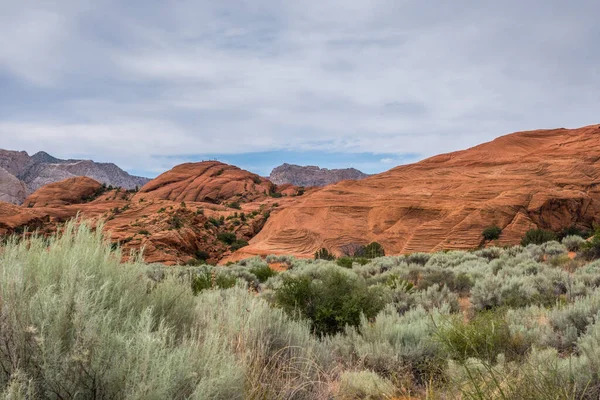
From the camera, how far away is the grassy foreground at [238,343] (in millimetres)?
2166

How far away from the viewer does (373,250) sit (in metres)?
29.0

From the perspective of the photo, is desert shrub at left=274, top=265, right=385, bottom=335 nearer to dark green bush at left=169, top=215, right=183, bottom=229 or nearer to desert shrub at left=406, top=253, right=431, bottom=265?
desert shrub at left=406, top=253, right=431, bottom=265

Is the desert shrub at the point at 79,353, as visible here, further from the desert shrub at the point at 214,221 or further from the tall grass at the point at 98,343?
the desert shrub at the point at 214,221

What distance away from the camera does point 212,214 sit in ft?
155

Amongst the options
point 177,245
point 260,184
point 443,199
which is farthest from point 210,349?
point 260,184

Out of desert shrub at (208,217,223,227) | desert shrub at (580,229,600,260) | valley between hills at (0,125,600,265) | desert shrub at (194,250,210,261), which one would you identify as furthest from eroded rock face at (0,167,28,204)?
desert shrub at (580,229,600,260)

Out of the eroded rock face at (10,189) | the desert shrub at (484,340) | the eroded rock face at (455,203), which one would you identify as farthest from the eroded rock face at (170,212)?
the eroded rock face at (10,189)

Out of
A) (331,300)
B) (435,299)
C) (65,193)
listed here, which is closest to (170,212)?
(331,300)

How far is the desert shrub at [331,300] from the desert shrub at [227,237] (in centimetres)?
3151

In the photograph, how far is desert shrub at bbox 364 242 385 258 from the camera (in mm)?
28609

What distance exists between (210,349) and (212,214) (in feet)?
149

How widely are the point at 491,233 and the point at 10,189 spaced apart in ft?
369

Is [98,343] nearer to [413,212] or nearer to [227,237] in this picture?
[413,212]

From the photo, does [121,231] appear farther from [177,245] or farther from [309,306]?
[309,306]
